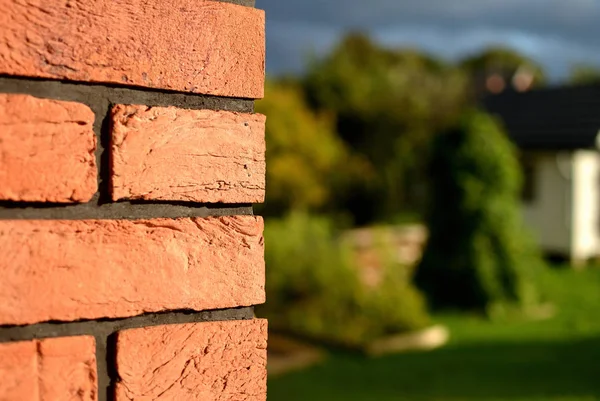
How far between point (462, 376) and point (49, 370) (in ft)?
28.0

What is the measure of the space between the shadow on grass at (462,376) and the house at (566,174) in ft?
27.5

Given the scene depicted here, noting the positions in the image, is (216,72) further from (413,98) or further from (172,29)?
(413,98)

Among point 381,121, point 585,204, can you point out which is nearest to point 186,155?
point 585,204

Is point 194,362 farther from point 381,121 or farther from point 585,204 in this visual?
point 381,121

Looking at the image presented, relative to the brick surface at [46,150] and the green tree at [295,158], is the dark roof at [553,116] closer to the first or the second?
the green tree at [295,158]

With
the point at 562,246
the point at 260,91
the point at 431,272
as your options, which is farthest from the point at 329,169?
the point at 260,91

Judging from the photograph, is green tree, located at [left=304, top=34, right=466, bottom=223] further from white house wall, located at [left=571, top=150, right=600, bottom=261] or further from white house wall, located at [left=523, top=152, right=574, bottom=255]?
white house wall, located at [left=571, top=150, right=600, bottom=261]

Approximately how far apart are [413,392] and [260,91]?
7733 millimetres

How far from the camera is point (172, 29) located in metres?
0.89

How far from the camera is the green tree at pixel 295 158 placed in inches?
844

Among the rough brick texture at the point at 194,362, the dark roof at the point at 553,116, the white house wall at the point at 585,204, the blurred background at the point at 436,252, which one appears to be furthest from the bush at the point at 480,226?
the rough brick texture at the point at 194,362

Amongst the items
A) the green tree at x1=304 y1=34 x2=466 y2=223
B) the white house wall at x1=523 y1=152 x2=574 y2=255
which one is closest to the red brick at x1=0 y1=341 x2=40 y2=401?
the white house wall at x1=523 y1=152 x2=574 y2=255

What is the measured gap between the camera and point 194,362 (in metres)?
0.90

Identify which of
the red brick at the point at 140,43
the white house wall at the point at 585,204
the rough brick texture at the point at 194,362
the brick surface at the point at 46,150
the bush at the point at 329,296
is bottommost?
the bush at the point at 329,296
